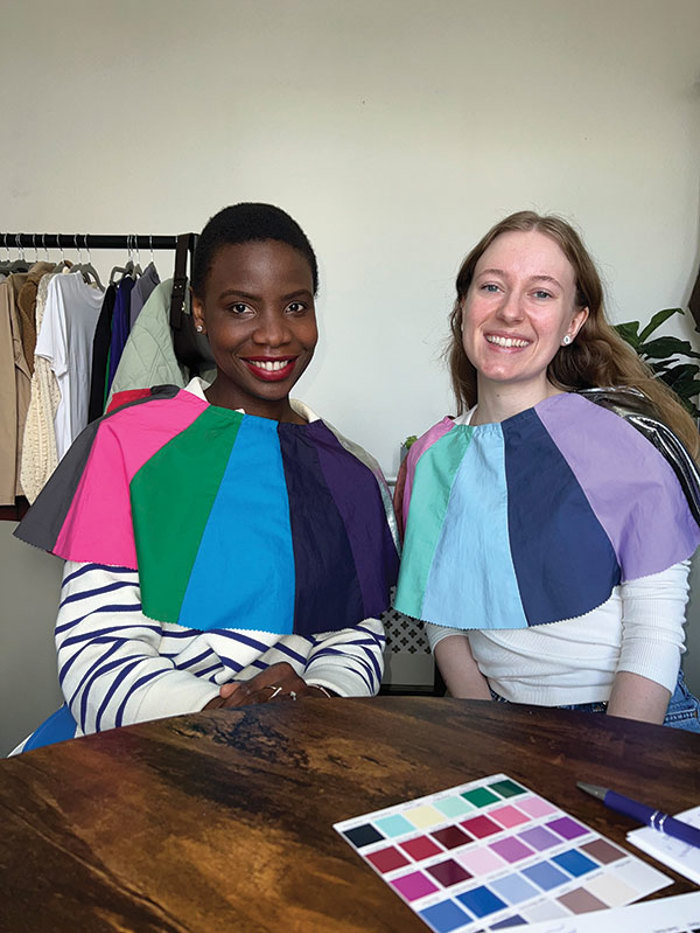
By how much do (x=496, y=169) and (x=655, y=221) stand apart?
2.62 ft

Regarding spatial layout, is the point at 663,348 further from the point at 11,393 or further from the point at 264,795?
the point at 264,795

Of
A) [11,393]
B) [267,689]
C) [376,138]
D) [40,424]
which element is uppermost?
[376,138]

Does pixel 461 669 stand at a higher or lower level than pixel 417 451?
lower

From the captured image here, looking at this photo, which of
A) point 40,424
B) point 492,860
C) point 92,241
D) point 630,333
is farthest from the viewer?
point 630,333

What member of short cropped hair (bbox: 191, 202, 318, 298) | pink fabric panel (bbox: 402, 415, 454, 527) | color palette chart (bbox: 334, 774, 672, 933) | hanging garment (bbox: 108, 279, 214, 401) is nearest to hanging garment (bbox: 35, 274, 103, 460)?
hanging garment (bbox: 108, 279, 214, 401)

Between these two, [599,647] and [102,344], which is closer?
[599,647]

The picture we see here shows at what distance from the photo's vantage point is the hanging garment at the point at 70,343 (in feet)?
9.50

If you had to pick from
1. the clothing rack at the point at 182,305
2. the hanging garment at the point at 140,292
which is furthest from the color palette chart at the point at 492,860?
the hanging garment at the point at 140,292

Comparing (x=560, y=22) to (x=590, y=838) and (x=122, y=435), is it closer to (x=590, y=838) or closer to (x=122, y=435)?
(x=122, y=435)

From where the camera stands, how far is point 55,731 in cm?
134

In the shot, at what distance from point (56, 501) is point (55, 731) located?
37 centimetres

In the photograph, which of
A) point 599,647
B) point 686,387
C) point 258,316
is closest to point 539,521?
point 599,647

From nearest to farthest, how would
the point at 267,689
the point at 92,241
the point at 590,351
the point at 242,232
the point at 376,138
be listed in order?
1. the point at 267,689
2. the point at 242,232
3. the point at 590,351
4. the point at 92,241
5. the point at 376,138

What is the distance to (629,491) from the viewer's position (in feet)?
4.75
